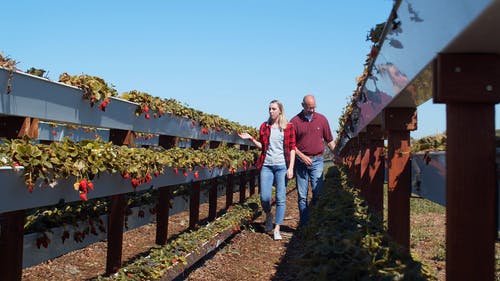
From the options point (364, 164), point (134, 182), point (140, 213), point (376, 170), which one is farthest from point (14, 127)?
point (364, 164)

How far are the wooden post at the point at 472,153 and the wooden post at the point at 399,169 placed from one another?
2.01 metres

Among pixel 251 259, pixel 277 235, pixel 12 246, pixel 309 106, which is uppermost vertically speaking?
pixel 309 106

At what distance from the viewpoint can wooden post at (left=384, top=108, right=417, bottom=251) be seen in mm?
4262

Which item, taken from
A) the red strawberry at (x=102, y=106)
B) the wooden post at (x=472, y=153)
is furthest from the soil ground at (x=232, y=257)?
the wooden post at (x=472, y=153)

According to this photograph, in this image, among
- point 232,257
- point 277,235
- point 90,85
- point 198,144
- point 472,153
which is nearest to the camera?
point 472,153

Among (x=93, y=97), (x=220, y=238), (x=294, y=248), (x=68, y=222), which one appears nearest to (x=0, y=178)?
(x=93, y=97)

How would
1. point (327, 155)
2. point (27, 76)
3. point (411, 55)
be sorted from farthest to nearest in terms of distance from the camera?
point (327, 155)
point (27, 76)
point (411, 55)

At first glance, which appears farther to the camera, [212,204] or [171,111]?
[212,204]

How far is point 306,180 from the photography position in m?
8.61

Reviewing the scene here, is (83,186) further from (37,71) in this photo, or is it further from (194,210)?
(194,210)

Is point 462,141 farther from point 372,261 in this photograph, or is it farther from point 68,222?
point 68,222

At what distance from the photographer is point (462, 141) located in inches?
87.3

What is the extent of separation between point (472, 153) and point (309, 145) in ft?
20.5

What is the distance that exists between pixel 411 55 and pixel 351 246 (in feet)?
4.35
